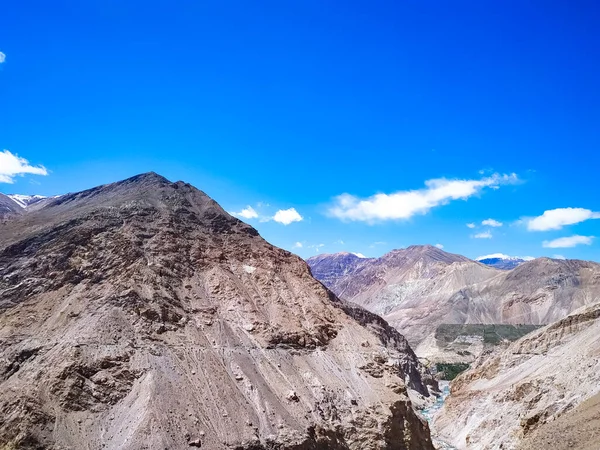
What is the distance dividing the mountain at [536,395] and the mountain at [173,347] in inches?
413

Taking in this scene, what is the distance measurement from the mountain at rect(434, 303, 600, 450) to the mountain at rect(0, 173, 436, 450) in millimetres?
10480

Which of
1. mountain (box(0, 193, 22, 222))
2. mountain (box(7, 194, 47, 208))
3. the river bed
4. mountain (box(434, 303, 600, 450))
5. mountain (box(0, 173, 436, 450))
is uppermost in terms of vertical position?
mountain (box(7, 194, 47, 208))

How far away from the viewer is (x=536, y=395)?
171ft

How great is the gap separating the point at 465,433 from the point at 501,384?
8.91 meters

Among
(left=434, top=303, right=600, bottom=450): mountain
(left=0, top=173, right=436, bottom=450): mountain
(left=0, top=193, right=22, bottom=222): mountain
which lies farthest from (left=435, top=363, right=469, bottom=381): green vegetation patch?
(left=0, top=193, right=22, bottom=222): mountain

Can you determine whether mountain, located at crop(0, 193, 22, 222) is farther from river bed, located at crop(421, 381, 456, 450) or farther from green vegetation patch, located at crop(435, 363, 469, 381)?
green vegetation patch, located at crop(435, 363, 469, 381)

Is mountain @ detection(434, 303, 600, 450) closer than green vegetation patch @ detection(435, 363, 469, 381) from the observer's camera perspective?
Yes

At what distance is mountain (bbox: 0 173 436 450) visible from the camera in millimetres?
35469

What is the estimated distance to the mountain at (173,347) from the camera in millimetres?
35469

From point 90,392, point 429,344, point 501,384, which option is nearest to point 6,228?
point 90,392

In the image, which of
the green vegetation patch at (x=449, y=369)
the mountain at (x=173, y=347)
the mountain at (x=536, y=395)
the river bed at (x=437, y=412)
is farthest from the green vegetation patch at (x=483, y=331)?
the mountain at (x=173, y=347)

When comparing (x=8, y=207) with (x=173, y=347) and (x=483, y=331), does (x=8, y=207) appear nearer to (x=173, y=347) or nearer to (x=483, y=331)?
(x=173, y=347)

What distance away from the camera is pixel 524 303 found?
194375 millimetres

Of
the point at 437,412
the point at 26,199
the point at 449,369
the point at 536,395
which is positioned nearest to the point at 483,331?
the point at 449,369
